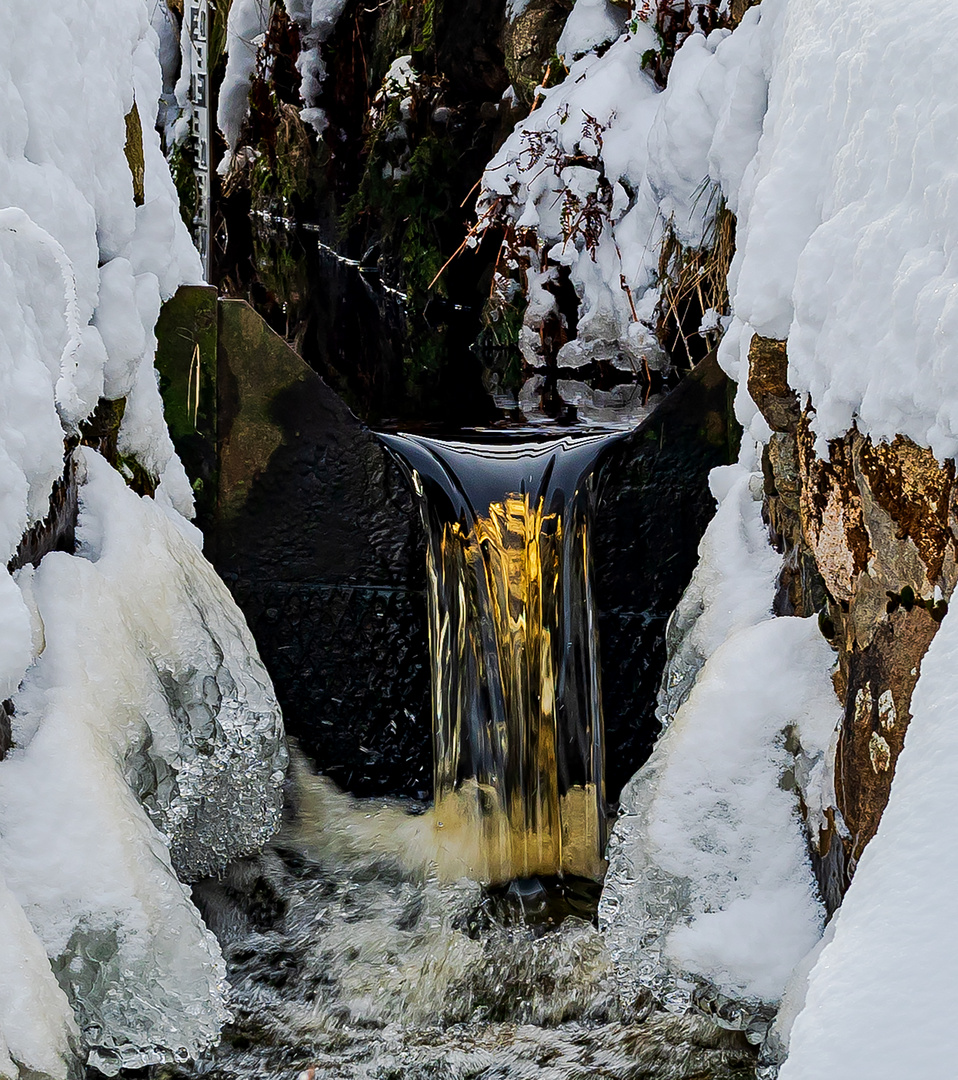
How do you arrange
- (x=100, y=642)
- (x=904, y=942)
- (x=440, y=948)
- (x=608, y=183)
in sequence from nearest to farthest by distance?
(x=904, y=942)
(x=100, y=642)
(x=440, y=948)
(x=608, y=183)

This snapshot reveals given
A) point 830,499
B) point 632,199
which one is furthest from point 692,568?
point 632,199

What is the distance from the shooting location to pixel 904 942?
1.11 m

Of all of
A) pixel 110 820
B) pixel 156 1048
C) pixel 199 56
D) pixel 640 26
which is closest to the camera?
pixel 110 820

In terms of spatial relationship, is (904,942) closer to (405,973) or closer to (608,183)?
(405,973)

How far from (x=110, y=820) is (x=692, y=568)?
6.84 feet

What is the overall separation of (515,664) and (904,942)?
2.30m

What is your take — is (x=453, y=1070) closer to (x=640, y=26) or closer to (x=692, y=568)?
(x=692, y=568)

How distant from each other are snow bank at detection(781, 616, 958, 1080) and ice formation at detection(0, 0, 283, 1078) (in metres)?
1.16

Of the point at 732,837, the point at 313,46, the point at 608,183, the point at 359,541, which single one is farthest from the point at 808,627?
the point at 313,46

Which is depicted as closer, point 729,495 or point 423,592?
point 729,495

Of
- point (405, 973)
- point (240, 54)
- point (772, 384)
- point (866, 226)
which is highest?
point (240, 54)

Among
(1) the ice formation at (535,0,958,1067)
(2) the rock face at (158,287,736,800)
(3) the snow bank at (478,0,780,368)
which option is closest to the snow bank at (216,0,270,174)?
(3) the snow bank at (478,0,780,368)

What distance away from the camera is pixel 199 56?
13.6 ft

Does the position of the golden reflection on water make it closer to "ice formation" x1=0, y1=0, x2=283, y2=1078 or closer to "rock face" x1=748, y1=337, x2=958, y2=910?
"ice formation" x1=0, y1=0, x2=283, y2=1078
